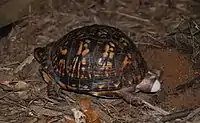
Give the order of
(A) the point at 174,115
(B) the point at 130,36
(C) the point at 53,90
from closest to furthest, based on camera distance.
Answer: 1. (A) the point at 174,115
2. (C) the point at 53,90
3. (B) the point at 130,36

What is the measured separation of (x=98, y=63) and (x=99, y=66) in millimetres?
22

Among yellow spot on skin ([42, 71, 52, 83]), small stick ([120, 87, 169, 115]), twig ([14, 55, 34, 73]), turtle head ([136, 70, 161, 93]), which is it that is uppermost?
twig ([14, 55, 34, 73])

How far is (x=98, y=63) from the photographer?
3.23 metres

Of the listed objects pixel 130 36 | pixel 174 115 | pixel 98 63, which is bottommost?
pixel 174 115

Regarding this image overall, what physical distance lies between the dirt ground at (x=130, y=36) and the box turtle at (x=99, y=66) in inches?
5.1

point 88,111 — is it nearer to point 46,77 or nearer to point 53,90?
point 53,90

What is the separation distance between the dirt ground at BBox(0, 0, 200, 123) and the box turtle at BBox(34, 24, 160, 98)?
13 cm

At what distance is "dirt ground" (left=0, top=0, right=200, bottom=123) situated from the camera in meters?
3.25

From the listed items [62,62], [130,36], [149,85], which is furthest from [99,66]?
[130,36]

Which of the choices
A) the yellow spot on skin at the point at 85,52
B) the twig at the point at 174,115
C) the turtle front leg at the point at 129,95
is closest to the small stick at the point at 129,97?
the turtle front leg at the point at 129,95

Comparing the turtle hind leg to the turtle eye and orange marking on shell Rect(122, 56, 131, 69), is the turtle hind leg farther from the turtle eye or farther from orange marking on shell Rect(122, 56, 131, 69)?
orange marking on shell Rect(122, 56, 131, 69)

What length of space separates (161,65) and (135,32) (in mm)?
517

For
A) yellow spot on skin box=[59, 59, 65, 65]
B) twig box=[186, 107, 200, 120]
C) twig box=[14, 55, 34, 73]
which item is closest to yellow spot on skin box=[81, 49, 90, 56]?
yellow spot on skin box=[59, 59, 65, 65]

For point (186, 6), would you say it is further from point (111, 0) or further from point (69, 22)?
point (69, 22)
